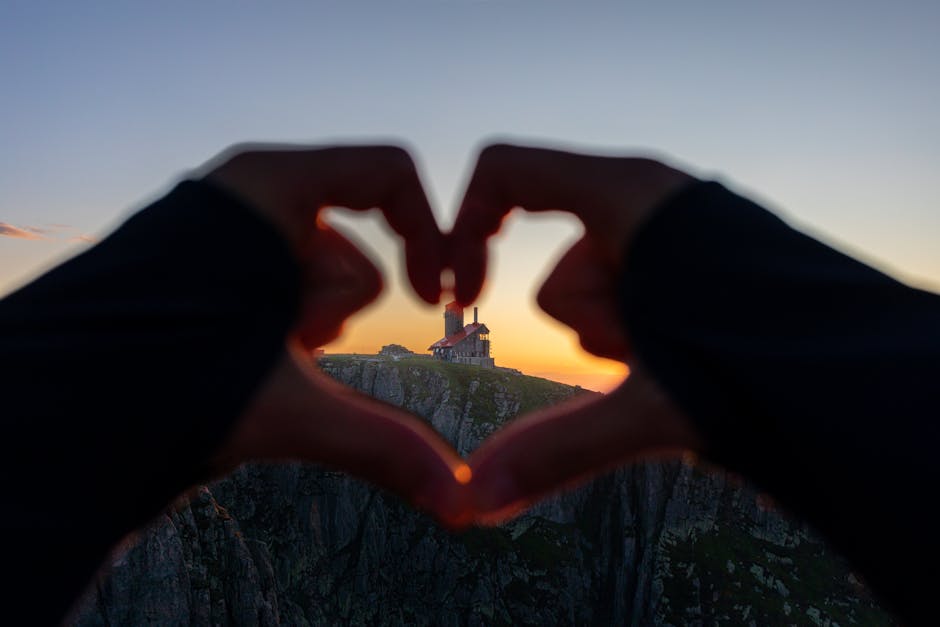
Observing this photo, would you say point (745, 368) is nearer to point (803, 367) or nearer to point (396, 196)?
point (803, 367)

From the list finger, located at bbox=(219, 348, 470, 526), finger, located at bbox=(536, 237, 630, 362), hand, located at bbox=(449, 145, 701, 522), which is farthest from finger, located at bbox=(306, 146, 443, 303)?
finger, located at bbox=(219, 348, 470, 526)

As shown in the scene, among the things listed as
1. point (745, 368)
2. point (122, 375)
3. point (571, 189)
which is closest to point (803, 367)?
point (745, 368)

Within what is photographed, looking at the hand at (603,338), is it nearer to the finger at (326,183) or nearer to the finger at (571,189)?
the finger at (571,189)

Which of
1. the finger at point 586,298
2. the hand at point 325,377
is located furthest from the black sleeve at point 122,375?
the finger at point 586,298

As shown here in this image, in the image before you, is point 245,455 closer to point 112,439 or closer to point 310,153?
point 112,439

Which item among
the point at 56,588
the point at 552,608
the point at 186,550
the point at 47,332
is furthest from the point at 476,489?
the point at 552,608
